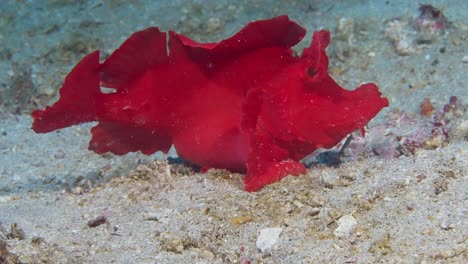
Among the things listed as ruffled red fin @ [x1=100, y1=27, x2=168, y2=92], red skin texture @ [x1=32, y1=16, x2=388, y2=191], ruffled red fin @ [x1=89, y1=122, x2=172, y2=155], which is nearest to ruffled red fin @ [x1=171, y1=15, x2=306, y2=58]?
red skin texture @ [x1=32, y1=16, x2=388, y2=191]

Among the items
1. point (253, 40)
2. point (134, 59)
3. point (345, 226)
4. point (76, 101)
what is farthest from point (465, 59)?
point (76, 101)

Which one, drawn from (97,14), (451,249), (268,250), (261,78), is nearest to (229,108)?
(261,78)

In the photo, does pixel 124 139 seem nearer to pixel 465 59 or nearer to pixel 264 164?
pixel 264 164

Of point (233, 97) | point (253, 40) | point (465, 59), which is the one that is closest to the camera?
point (253, 40)

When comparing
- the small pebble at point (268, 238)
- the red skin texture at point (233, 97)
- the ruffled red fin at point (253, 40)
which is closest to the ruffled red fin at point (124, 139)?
the red skin texture at point (233, 97)

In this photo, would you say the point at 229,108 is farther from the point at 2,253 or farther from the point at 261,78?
the point at 2,253

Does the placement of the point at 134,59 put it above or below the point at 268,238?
above

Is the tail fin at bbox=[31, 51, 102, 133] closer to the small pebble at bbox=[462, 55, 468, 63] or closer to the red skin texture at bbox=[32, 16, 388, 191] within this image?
the red skin texture at bbox=[32, 16, 388, 191]

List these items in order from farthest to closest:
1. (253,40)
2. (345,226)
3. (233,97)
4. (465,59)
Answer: (465,59)
(233,97)
(253,40)
(345,226)
